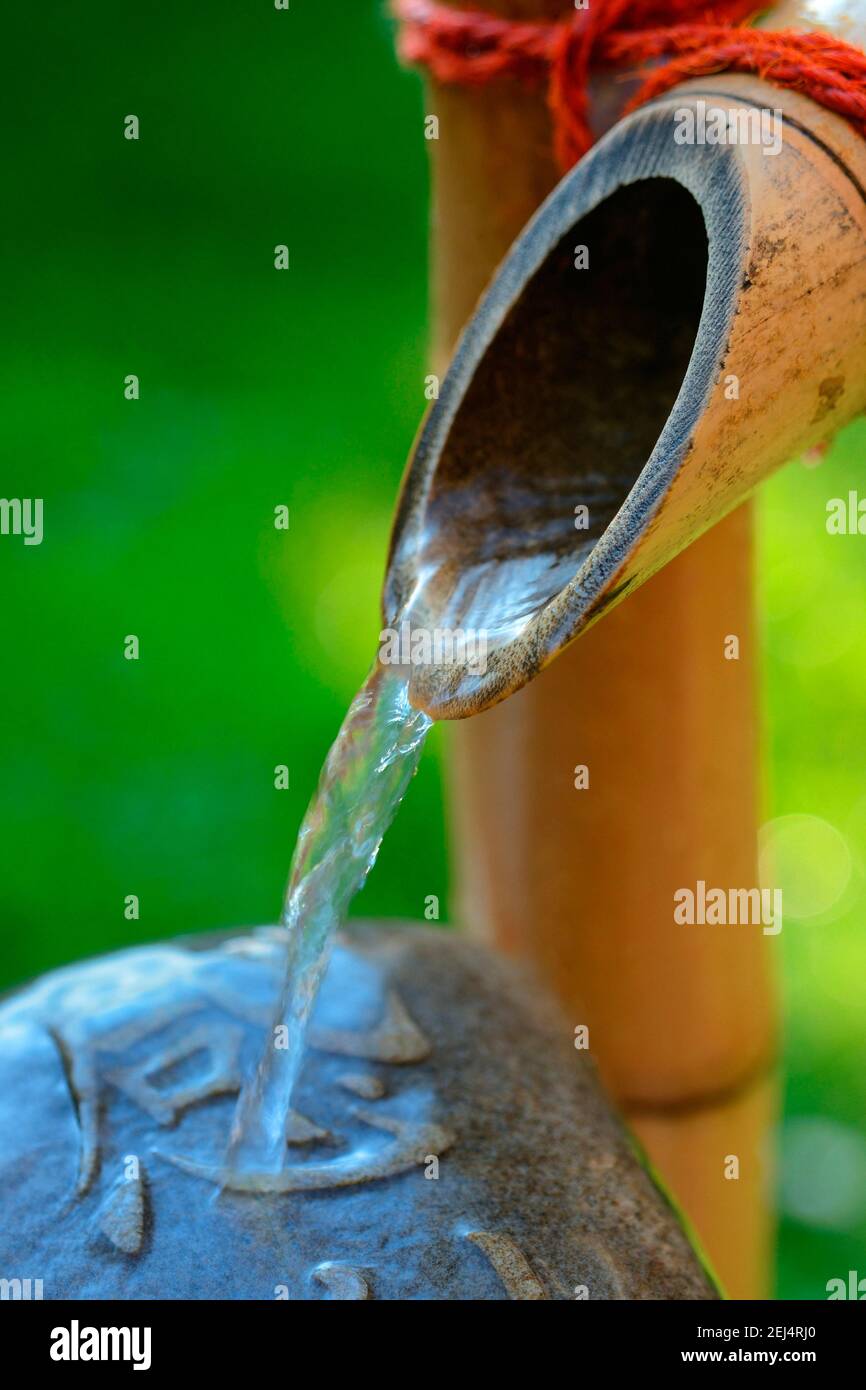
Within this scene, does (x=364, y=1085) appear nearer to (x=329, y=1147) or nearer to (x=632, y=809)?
(x=329, y=1147)

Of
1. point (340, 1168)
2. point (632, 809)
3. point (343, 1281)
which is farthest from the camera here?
point (632, 809)

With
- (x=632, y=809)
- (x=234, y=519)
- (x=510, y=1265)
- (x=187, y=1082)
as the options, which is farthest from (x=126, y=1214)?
(x=234, y=519)

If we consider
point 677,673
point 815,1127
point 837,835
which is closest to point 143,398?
point 837,835

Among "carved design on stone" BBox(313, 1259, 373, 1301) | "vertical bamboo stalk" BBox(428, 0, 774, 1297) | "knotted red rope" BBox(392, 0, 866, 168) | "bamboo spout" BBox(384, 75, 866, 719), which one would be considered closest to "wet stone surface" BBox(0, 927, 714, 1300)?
"carved design on stone" BBox(313, 1259, 373, 1301)

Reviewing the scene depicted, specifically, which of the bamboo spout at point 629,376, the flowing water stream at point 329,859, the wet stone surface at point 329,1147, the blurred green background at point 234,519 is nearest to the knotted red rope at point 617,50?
the bamboo spout at point 629,376

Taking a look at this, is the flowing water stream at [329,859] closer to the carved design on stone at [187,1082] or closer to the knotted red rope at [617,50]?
the carved design on stone at [187,1082]

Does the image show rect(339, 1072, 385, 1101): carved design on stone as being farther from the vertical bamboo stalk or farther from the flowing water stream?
the vertical bamboo stalk
